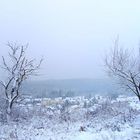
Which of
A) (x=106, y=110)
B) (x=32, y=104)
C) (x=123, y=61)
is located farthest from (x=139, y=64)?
(x=32, y=104)

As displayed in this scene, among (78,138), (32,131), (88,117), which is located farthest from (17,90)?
(78,138)

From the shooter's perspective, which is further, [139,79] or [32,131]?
[139,79]

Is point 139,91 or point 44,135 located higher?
point 139,91

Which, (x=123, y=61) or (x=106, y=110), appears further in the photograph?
(x=106, y=110)

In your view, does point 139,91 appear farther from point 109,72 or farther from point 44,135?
point 44,135

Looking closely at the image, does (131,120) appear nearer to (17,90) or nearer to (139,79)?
(139,79)

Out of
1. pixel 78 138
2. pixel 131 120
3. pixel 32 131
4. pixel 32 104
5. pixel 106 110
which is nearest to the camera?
pixel 78 138

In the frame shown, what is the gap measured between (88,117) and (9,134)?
465 inches

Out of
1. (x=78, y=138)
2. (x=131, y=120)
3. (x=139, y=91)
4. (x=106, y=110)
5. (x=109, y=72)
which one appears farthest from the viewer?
(x=106, y=110)

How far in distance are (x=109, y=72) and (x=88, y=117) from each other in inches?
179

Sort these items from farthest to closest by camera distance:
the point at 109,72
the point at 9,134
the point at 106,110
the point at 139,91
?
the point at 106,110, the point at 109,72, the point at 139,91, the point at 9,134

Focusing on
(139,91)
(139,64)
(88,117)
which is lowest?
(88,117)

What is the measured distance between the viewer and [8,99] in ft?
100

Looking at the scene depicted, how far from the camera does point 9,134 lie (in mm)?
19750
